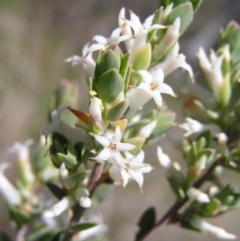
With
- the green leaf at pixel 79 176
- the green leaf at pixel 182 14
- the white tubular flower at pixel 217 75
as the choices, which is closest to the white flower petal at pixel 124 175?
the green leaf at pixel 79 176

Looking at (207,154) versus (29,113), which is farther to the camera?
(29,113)

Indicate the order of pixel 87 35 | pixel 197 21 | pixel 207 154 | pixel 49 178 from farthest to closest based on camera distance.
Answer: pixel 197 21 → pixel 87 35 → pixel 49 178 → pixel 207 154

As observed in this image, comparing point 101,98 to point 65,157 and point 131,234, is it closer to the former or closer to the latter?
point 65,157

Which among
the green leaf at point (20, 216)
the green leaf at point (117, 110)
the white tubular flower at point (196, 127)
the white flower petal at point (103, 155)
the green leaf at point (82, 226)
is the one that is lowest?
the green leaf at point (82, 226)

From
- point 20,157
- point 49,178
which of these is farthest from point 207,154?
point 20,157

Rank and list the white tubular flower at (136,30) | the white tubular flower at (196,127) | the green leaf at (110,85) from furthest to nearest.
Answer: the white tubular flower at (196,127) < the white tubular flower at (136,30) < the green leaf at (110,85)

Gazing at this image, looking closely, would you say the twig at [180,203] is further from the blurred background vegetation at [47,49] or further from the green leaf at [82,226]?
the blurred background vegetation at [47,49]
